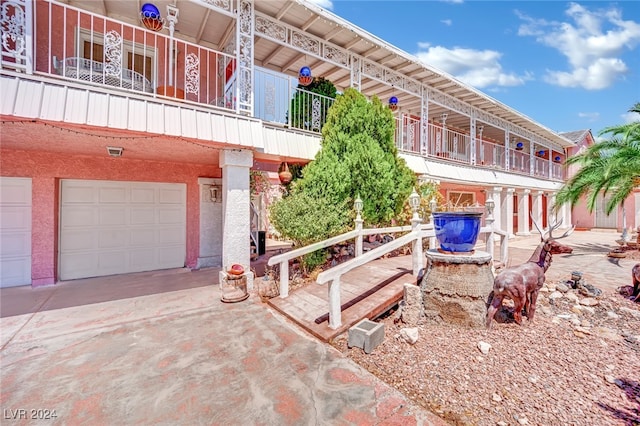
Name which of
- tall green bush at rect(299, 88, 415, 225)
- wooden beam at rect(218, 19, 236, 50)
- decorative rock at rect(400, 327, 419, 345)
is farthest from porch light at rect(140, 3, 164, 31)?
decorative rock at rect(400, 327, 419, 345)

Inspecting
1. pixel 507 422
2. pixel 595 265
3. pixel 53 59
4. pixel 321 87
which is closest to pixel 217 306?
pixel 507 422

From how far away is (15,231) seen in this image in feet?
19.8

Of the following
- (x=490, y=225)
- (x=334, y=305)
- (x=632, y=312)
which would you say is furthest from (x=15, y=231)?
(x=632, y=312)

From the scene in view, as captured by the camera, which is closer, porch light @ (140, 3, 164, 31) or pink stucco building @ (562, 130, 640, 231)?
porch light @ (140, 3, 164, 31)

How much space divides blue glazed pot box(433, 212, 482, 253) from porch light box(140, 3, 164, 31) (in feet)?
20.8

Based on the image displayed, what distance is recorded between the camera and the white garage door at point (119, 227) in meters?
6.75

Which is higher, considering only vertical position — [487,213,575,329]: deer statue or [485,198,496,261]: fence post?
[485,198,496,261]: fence post

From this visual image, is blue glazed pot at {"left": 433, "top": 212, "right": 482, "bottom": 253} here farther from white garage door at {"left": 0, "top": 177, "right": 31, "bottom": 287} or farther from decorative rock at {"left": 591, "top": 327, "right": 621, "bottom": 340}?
white garage door at {"left": 0, "top": 177, "right": 31, "bottom": 287}

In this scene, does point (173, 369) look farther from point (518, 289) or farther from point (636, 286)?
point (636, 286)

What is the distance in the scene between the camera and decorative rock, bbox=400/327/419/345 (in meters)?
3.77

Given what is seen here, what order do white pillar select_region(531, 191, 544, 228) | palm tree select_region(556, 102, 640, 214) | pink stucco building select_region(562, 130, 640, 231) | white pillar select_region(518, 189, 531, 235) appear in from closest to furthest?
palm tree select_region(556, 102, 640, 214), white pillar select_region(518, 189, 531, 235), white pillar select_region(531, 191, 544, 228), pink stucco building select_region(562, 130, 640, 231)

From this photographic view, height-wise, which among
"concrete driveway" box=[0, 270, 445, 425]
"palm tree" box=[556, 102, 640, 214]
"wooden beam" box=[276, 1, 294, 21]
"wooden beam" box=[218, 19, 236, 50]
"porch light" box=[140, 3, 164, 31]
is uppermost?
"wooden beam" box=[276, 1, 294, 21]

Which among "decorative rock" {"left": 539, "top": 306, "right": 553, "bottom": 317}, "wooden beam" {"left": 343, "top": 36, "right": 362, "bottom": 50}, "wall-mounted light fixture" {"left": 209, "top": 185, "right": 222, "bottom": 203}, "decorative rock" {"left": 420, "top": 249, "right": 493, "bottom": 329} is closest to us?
"decorative rock" {"left": 420, "top": 249, "right": 493, "bottom": 329}

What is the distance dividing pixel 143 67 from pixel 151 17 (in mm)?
1838
